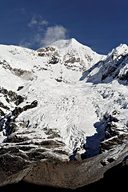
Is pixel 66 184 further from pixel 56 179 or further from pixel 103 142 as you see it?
pixel 103 142

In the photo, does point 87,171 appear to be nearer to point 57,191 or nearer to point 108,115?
point 57,191

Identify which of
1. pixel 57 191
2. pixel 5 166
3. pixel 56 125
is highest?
pixel 56 125

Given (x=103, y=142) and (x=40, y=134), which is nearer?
(x=103, y=142)

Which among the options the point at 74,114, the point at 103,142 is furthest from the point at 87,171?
the point at 74,114

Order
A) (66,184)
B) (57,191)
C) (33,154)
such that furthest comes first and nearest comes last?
(33,154) → (66,184) → (57,191)

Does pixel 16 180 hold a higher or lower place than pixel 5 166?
lower

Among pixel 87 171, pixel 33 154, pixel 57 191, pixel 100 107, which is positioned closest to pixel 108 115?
pixel 100 107

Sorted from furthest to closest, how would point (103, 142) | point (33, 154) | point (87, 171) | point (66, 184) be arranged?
point (33, 154) → point (103, 142) → point (87, 171) → point (66, 184)

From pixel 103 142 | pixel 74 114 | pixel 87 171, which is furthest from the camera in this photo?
pixel 74 114

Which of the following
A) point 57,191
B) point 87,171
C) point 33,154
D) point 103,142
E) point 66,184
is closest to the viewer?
point 57,191
